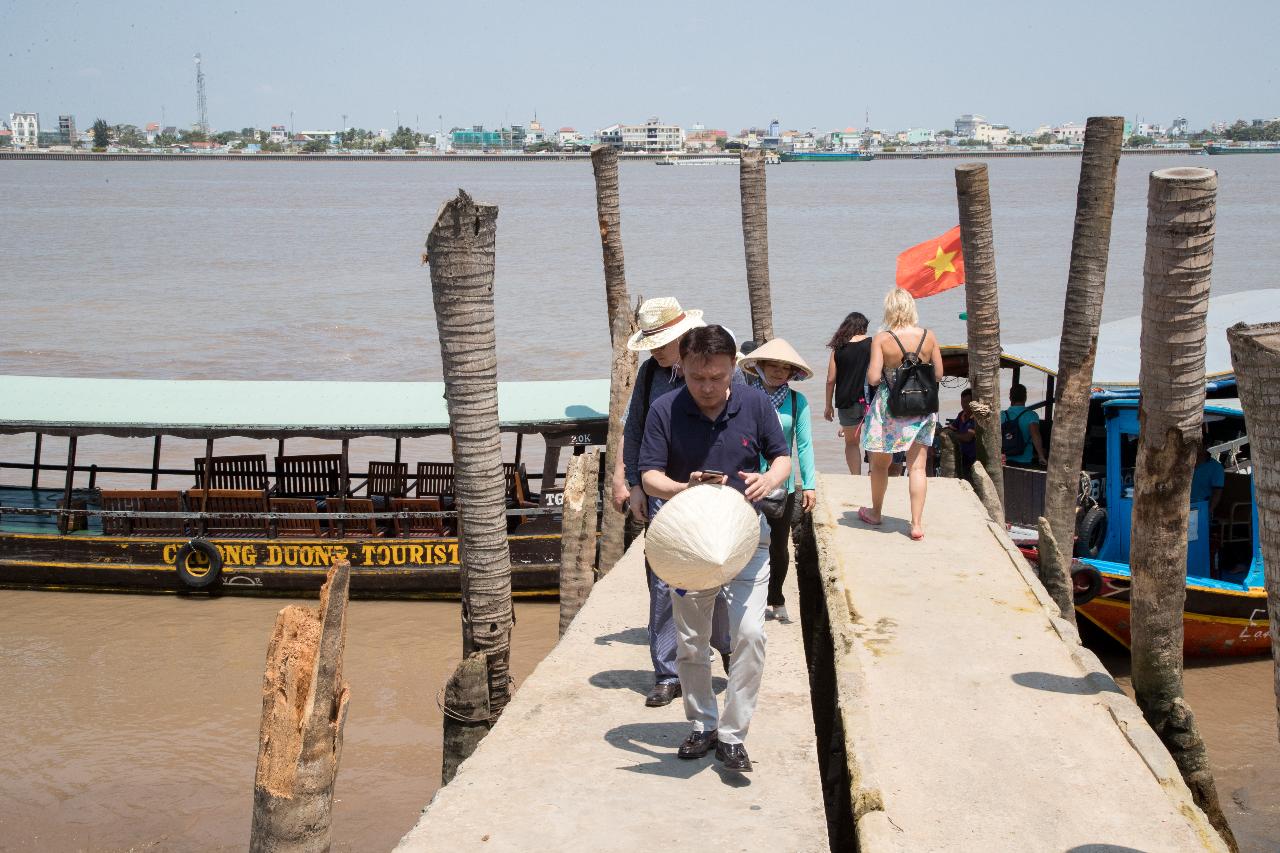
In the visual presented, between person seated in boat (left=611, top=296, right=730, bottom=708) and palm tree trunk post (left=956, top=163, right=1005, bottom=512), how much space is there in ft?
13.9

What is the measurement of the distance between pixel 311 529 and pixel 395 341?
18.5 meters

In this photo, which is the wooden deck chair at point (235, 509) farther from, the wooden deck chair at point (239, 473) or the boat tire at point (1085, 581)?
the boat tire at point (1085, 581)

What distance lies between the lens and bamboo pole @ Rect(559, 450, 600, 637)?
8.15 m

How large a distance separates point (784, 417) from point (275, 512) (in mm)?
7901

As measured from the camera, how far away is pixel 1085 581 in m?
10.1

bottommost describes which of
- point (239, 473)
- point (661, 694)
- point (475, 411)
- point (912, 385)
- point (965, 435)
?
point (661, 694)

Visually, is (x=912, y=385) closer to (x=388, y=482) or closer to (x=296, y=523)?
(x=388, y=482)

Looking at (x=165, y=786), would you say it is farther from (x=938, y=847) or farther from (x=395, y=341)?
(x=395, y=341)

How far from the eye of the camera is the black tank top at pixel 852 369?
952cm

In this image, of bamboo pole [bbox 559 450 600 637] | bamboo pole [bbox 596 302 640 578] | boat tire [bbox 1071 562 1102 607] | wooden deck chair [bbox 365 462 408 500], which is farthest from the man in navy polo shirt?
wooden deck chair [bbox 365 462 408 500]

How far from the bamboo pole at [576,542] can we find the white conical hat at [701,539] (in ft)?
12.1

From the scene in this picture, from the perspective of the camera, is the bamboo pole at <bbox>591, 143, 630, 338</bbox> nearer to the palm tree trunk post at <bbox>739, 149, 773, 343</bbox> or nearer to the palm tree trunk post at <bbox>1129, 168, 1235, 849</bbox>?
the palm tree trunk post at <bbox>739, 149, 773, 343</bbox>

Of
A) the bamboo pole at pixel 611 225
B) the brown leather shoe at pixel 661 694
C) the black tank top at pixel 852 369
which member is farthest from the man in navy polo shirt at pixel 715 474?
the bamboo pole at pixel 611 225

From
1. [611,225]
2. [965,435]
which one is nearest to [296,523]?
[611,225]
